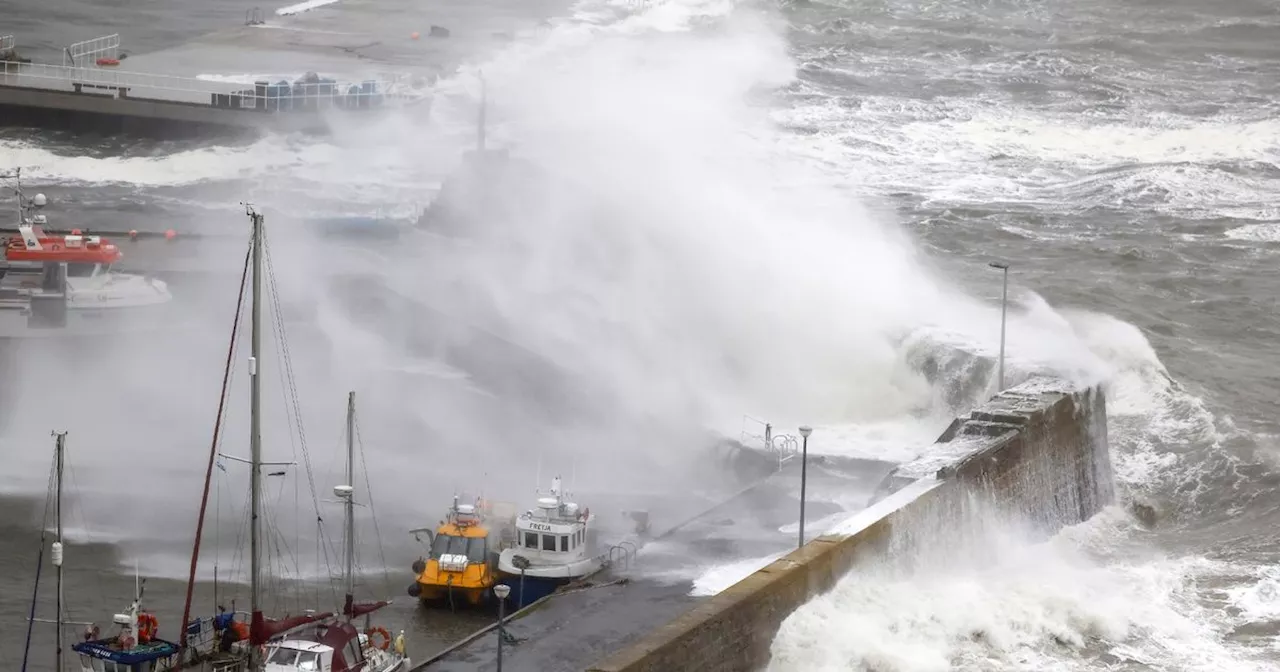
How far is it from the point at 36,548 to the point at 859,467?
12.9 m

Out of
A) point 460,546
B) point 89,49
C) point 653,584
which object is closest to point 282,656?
point 653,584

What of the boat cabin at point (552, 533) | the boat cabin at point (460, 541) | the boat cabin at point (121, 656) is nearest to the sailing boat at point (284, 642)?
the boat cabin at point (121, 656)

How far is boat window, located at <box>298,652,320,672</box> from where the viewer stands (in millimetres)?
20656

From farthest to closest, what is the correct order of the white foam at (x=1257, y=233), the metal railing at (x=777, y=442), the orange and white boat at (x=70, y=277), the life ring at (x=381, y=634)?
1. the white foam at (x=1257, y=233)
2. the orange and white boat at (x=70, y=277)
3. the metal railing at (x=777, y=442)
4. the life ring at (x=381, y=634)

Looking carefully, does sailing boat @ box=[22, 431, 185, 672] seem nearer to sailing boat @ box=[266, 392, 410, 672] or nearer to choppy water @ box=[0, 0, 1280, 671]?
sailing boat @ box=[266, 392, 410, 672]

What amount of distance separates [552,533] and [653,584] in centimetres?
185

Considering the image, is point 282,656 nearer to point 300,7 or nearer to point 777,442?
point 777,442

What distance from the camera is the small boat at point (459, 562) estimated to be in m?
25.4

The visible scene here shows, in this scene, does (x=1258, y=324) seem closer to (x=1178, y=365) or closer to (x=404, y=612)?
(x=1178, y=365)

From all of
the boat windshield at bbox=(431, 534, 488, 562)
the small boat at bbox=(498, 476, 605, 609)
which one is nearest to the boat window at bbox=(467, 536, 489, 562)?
Answer: the boat windshield at bbox=(431, 534, 488, 562)

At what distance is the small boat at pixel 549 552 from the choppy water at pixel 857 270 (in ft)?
11.3

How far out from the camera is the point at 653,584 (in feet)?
79.6

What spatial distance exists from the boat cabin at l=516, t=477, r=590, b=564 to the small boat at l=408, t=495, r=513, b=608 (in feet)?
1.83

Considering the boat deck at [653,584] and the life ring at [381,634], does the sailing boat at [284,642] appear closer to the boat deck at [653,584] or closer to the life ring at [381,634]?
the life ring at [381,634]
